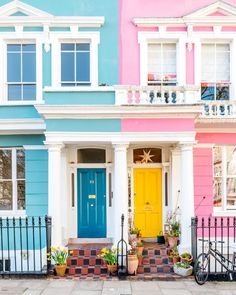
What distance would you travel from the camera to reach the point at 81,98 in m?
10.4

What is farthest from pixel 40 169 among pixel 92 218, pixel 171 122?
pixel 171 122

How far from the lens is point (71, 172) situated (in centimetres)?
1223

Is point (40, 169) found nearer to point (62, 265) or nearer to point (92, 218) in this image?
point (92, 218)

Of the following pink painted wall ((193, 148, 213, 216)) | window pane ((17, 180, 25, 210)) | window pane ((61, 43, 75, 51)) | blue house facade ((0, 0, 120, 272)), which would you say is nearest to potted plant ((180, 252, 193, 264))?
pink painted wall ((193, 148, 213, 216))

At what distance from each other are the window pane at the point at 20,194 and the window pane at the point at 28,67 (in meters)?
3.32

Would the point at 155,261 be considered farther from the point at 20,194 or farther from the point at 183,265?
the point at 20,194

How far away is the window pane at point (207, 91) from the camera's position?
12172 mm

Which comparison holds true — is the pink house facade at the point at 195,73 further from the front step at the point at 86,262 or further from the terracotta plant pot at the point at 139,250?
the front step at the point at 86,262

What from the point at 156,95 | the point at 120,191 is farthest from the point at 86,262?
the point at 156,95

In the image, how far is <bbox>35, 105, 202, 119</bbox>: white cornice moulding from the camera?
33.0ft

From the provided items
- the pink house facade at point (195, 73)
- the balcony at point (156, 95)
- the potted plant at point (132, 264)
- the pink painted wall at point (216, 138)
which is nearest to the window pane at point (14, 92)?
the pink house facade at point (195, 73)

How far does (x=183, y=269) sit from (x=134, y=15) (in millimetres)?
7793

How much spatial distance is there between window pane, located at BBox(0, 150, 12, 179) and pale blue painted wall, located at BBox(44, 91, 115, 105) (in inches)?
107

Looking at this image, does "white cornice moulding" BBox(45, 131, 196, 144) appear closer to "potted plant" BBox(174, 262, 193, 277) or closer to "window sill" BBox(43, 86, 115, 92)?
"window sill" BBox(43, 86, 115, 92)
